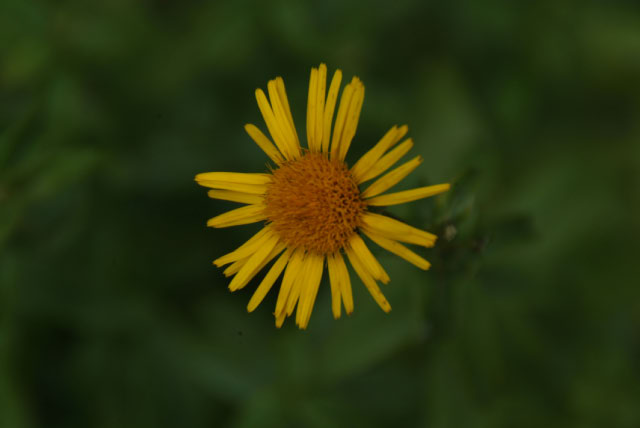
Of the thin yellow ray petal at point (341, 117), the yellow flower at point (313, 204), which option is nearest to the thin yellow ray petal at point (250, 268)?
the yellow flower at point (313, 204)

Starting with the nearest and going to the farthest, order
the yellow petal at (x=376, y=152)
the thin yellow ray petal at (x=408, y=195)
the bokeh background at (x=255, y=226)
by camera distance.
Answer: the thin yellow ray petal at (x=408, y=195)
the yellow petal at (x=376, y=152)
the bokeh background at (x=255, y=226)

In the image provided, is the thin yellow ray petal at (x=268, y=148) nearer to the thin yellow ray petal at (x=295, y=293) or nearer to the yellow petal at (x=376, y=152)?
the yellow petal at (x=376, y=152)

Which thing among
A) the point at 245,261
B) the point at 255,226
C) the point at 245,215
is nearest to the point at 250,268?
the point at 245,261

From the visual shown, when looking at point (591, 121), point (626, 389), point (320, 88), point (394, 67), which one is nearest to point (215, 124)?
point (394, 67)

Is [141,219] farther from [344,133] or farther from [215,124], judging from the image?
[344,133]

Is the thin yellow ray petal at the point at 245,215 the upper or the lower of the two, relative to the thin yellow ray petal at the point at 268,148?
lower

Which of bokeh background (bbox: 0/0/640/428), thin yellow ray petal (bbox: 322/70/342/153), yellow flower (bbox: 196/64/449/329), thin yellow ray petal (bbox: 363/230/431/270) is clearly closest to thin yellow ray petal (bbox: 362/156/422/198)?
yellow flower (bbox: 196/64/449/329)

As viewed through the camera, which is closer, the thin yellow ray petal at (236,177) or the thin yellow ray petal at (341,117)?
the thin yellow ray petal at (341,117)

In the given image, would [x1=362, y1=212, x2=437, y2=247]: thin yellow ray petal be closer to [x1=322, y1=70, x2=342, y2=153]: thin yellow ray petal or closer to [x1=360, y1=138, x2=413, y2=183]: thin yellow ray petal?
[x1=360, y1=138, x2=413, y2=183]: thin yellow ray petal
